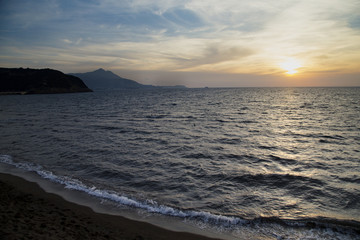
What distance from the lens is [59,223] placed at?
610cm

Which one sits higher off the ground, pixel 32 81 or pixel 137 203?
pixel 32 81

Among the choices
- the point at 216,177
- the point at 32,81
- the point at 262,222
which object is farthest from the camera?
the point at 32,81

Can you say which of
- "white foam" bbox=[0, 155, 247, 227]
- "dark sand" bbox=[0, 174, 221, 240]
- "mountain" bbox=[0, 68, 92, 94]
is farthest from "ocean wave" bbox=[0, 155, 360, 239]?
"mountain" bbox=[0, 68, 92, 94]

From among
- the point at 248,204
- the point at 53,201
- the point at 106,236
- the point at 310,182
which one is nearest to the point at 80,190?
the point at 53,201

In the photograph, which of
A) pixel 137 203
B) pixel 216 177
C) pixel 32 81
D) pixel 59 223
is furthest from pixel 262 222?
pixel 32 81

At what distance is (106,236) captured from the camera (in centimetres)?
568

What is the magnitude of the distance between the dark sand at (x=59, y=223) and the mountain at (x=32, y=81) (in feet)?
583

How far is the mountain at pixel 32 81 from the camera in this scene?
15312 cm

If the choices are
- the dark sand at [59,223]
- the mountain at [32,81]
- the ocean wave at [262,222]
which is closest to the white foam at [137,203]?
the ocean wave at [262,222]

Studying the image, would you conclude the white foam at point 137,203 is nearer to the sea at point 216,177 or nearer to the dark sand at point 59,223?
the sea at point 216,177

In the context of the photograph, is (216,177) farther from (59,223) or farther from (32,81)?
(32,81)

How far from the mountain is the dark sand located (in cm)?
17767

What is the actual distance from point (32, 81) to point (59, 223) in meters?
192

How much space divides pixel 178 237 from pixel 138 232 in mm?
1193
